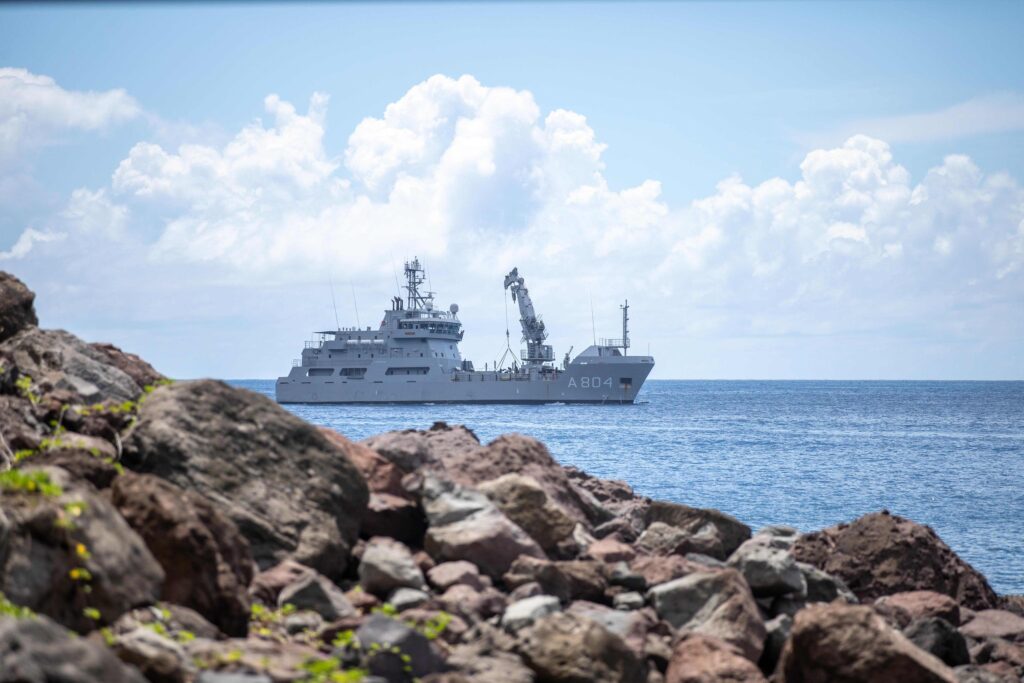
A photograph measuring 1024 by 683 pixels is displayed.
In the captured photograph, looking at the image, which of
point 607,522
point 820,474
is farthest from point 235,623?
point 820,474

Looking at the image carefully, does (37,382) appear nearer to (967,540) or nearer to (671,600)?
(671,600)

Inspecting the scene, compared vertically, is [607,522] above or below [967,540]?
above

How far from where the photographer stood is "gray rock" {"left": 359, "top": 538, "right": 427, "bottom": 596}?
727 cm

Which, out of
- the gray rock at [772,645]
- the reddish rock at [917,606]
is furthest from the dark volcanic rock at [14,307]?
the reddish rock at [917,606]

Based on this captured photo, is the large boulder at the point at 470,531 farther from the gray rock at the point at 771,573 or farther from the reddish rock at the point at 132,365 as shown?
the reddish rock at the point at 132,365

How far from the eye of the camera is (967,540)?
22.2m

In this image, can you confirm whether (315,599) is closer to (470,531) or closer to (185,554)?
(185,554)

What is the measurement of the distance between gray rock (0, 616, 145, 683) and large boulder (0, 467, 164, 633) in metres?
0.83

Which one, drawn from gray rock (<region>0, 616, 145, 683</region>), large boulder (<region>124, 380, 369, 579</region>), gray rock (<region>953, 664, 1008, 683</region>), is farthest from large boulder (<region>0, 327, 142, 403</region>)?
gray rock (<region>953, 664, 1008, 683</region>)

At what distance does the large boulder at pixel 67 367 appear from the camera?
8.84 metres

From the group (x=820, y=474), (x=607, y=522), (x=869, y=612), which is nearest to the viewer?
(x=869, y=612)

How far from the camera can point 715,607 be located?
787cm

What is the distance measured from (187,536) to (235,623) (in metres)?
0.56

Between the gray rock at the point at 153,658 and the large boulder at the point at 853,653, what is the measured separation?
155 inches
